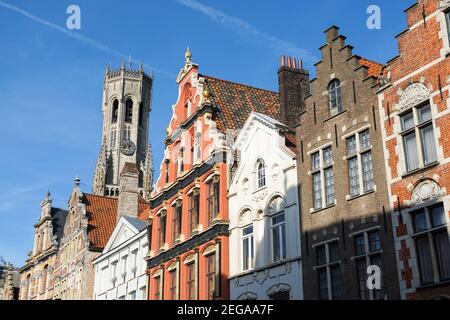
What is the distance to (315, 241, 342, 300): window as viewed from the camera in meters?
21.6

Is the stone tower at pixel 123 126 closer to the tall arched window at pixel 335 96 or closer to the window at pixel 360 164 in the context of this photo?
the tall arched window at pixel 335 96

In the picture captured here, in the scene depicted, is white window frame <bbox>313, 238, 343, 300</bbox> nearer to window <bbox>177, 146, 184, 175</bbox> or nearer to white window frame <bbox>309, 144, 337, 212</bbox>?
white window frame <bbox>309, 144, 337, 212</bbox>

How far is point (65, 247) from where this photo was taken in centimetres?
4916

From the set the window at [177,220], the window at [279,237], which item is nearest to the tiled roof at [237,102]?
the window at [177,220]

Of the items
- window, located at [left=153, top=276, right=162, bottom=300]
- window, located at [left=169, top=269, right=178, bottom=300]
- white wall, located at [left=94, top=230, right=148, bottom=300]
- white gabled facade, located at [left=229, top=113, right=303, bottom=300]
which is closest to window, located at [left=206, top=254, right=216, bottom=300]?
white gabled facade, located at [left=229, top=113, right=303, bottom=300]

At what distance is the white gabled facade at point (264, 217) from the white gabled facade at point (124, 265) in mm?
9465

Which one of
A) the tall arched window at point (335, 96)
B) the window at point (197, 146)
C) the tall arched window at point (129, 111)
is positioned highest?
the tall arched window at point (129, 111)

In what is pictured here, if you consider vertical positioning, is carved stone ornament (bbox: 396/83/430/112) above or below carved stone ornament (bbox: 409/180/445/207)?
above

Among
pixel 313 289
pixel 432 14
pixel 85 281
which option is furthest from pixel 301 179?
pixel 85 281

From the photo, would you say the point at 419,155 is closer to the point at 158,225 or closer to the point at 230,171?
the point at 230,171

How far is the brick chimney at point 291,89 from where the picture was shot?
29219 mm

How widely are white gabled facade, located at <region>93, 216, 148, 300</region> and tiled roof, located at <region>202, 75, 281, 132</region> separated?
27.0 ft

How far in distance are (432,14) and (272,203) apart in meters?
9.13

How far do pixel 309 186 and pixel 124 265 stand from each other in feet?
58.2
